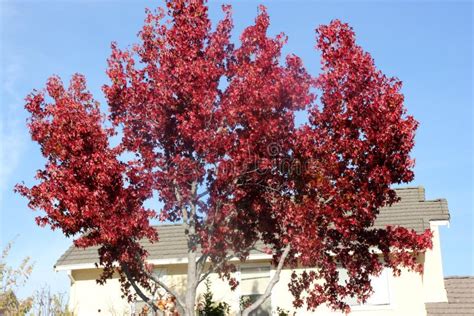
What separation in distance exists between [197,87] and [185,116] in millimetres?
744

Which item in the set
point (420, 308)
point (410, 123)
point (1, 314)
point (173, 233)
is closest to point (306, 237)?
point (410, 123)

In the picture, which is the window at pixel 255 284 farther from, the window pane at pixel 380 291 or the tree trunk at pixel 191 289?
the tree trunk at pixel 191 289

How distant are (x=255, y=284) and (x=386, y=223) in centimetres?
601

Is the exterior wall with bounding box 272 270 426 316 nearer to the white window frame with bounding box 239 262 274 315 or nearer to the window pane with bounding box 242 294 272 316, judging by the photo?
the window pane with bounding box 242 294 272 316

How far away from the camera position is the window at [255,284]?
2466 centimetres

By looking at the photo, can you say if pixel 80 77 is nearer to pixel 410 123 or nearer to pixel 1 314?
pixel 410 123

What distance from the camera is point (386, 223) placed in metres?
25.9

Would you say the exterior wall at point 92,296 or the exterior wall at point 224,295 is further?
the exterior wall at point 92,296

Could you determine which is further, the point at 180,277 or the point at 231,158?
the point at 180,277

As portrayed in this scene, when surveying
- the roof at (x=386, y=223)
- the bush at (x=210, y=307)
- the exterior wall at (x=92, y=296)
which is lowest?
the bush at (x=210, y=307)

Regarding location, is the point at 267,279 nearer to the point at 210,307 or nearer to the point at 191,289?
the point at 210,307

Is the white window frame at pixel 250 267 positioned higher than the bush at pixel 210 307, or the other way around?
the white window frame at pixel 250 267

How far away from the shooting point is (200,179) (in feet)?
49.9

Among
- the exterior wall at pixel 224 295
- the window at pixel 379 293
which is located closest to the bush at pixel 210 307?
the exterior wall at pixel 224 295
